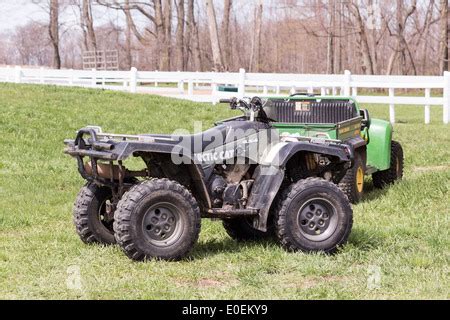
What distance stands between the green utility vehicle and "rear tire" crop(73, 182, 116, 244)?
274 centimetres

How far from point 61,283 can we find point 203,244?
1.83 m

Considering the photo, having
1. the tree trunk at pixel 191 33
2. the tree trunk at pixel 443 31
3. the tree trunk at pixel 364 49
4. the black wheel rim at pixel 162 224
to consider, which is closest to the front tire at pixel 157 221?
the black wheel rim at pixel 162 224

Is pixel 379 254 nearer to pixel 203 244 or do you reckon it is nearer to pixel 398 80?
pixel 203 244

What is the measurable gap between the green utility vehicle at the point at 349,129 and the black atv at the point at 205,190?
2.06 m

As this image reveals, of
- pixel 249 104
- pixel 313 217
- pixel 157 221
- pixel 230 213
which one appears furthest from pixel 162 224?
pixel 249 104

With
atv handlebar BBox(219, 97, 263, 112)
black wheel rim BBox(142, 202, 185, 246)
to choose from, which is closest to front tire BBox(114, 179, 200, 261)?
black wheel rim BBox(142, 202, 185, 246)

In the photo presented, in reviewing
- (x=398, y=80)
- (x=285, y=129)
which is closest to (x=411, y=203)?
(x=285, y=129)

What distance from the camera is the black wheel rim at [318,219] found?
6781 mm

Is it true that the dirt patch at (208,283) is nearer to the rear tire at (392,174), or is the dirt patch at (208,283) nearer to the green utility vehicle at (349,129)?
the green utility vehicle at (349,129)

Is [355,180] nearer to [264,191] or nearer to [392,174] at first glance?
[392,174]

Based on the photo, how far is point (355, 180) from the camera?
931 cm

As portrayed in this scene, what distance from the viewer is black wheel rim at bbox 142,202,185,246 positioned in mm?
6312

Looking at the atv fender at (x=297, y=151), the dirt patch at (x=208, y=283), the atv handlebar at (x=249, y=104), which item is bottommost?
the dirt patch at (x=208, y=283)

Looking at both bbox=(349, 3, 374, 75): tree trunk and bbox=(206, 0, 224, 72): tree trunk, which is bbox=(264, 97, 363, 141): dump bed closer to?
bbox=(206, 0, 224, 72): tree trunk
